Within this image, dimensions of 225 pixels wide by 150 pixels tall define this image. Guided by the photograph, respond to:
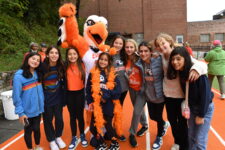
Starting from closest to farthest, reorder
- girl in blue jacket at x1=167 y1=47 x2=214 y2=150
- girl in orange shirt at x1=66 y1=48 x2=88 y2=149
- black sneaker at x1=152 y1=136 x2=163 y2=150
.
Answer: girl in blue jacket at x1=167 y1=47 x2=214 y2=150 → girl in orange shirt at x1=66 y1=48 x2=88 y2=149 → black sneaker at x1=152 y1=136 x2=163 y2=150

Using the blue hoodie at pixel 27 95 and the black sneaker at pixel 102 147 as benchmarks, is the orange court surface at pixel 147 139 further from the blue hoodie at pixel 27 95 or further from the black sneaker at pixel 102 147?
the blue hoodie at pixel 27 95

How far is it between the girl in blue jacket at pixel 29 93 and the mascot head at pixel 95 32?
36.9 inches

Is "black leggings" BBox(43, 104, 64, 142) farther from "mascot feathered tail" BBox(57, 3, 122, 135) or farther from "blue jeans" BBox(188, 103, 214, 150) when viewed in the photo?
"blue jeans" BBox(188, 103, 214, 150)

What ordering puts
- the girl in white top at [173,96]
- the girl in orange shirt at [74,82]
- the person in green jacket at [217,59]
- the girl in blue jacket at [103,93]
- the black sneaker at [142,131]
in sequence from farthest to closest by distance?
the person in green jacket at [217,59] < the black sneaker at [142,131] < the girl in orange shirt at [74,82] < the girl in blue jacket at [103,93] < the girl in white top at [173,96]

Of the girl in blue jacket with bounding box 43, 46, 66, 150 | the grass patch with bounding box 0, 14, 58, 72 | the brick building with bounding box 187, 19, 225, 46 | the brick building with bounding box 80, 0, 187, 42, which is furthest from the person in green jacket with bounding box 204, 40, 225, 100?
the brick building with bounding box 187, 19, 225, 46

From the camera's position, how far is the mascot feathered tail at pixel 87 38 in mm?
2816

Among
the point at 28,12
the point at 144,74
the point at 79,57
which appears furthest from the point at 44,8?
the point at 144,74

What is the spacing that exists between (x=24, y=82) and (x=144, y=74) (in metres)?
1.79

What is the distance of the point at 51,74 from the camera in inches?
106

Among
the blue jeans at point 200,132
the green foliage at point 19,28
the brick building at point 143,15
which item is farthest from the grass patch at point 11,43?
the brick building at point 143,15

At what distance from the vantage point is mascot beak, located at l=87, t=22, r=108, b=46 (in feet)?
9.71

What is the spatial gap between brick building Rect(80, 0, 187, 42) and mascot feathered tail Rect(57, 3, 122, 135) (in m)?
19.3

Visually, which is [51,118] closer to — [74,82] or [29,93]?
[29,93]

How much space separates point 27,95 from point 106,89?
116cm
